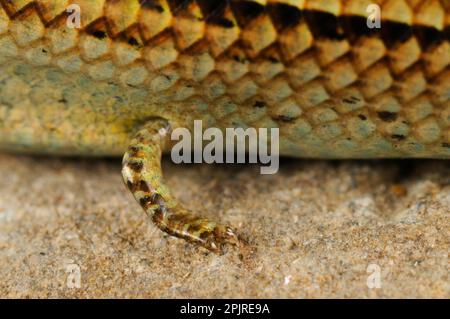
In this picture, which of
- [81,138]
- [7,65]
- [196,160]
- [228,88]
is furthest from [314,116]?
[7,65]

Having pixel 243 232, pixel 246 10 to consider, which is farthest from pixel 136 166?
pixel 246 10

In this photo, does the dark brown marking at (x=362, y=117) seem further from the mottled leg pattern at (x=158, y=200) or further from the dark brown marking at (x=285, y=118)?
the mottled leg pattern at (x=158, y=200)

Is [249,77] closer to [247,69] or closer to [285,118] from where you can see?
[247,69]

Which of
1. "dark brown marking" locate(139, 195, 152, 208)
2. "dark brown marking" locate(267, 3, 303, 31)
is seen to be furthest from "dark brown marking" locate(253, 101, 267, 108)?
"dark brown marking" locate(139, 195, 152, 208)

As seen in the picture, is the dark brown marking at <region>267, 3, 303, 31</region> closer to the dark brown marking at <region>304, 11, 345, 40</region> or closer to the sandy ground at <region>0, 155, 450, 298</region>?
the dark brown marking at <region>304, 11, 345, 40</region>

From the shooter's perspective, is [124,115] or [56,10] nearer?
[56,10]
